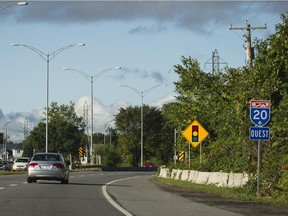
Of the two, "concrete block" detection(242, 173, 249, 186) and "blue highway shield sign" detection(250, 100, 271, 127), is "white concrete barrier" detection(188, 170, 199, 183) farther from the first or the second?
"blue highway shield sign" detection(250, 100, 271, 127)

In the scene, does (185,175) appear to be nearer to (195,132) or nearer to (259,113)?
(195,132)

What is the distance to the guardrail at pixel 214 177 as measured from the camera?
101ft

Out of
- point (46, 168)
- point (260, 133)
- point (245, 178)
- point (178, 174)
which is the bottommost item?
point (178, 174)

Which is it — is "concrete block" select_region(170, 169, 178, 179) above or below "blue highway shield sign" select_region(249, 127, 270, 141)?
below

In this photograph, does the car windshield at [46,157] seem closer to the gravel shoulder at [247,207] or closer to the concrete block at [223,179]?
the concrete block at [223,179]

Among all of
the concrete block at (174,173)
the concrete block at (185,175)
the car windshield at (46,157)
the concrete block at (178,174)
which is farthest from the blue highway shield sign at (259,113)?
the concrete block at (174,173)

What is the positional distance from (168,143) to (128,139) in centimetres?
756

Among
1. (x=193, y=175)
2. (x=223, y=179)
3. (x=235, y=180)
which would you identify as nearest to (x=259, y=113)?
(x=235, y=180)

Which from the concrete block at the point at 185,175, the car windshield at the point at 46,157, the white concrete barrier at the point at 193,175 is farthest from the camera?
the concrete block at the point at 185,175

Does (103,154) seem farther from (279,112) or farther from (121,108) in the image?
(279,112)

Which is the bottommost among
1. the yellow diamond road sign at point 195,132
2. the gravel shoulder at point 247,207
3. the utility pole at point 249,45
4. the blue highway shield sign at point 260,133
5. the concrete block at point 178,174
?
the gravel shoulder at point 247,207

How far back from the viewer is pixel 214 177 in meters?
35.4

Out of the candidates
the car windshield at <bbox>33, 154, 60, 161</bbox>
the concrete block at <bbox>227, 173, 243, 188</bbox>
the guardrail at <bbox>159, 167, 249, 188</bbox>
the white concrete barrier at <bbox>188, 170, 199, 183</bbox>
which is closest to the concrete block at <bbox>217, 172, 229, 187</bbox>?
the guardrail at <bbox>159, 167, 249, 188</bbox>

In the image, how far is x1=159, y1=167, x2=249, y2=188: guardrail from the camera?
30.8 metres
